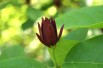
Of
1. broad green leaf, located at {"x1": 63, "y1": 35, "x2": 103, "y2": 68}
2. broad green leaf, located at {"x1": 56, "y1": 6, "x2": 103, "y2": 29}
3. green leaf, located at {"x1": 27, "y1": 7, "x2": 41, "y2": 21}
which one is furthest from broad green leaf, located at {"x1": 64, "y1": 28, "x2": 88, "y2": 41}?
green leaf, located at {"x1": 27, "y1": 7, "x2": 41, "y2": 21}

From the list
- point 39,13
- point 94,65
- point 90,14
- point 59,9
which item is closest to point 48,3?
point 59,9

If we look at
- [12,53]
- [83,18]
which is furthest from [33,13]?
[83,18]

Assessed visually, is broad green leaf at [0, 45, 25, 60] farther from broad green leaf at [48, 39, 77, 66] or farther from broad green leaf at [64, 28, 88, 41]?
broad green leaf at [48, 39, 77, 66]

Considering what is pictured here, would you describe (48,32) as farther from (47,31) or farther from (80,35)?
(80,35)

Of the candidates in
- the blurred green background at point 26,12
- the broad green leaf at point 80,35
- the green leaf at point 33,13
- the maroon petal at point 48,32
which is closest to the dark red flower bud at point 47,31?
the maroon petal at point 48,32

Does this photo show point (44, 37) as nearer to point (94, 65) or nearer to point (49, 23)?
point (49, 23)

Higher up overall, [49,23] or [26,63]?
[49,23]

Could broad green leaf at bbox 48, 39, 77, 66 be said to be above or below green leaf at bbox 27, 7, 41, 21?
above
